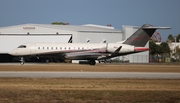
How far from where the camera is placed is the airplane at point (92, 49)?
59781 mm

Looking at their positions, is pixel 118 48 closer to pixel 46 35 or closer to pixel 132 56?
pixel 46 35

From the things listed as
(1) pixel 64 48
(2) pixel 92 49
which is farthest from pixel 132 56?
(1) pixel 64 48

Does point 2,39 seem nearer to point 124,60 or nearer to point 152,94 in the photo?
point 124,60

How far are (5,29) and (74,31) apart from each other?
17.0 m

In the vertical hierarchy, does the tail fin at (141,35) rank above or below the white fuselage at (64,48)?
above

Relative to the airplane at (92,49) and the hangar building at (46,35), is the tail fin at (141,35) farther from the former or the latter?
the hangar building at (46,35)

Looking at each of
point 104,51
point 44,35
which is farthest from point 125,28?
point 104,51

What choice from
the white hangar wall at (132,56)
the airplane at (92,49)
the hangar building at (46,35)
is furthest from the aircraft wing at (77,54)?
the white hangar wall at (132,56)

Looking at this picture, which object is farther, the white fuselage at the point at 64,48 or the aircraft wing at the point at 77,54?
the aircraft wing at the point at 77,54

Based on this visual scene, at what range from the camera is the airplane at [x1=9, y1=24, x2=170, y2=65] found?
59781 millimetres

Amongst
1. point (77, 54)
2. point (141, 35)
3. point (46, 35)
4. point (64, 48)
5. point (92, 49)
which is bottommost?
point (77, 54)

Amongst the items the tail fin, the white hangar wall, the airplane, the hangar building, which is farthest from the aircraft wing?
the white hangar wall

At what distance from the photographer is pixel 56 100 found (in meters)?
17.7

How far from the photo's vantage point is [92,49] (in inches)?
2386
